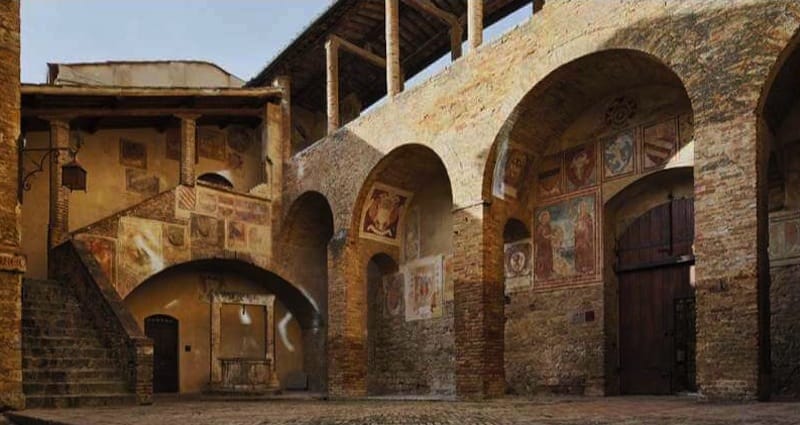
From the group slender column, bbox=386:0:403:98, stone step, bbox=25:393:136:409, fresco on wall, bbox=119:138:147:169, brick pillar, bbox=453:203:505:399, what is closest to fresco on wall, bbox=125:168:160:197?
fresco on wall, bbox=119:138:147:169

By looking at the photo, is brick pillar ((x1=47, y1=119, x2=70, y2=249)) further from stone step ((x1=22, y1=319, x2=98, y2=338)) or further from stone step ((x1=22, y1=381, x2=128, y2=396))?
stone step ((x1=22, y1=381, x2=128, y2=396))

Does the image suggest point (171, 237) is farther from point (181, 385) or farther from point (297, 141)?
point (297, 141)

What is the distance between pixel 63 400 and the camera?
34.9 ft

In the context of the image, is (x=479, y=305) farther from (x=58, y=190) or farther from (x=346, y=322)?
(x=58, y=190)

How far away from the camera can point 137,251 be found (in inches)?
616

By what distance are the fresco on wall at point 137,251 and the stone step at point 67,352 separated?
3347mm

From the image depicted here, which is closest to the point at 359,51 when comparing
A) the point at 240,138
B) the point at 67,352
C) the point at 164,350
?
the point at 240,138

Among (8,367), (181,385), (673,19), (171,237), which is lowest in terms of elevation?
(181,385)

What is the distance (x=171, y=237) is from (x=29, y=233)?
2.87m

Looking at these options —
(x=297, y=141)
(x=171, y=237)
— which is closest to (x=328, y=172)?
(x=171, y=237)

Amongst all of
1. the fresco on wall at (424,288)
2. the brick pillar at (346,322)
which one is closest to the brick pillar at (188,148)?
the brick pillar at (346,322)

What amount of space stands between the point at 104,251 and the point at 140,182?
3.26m

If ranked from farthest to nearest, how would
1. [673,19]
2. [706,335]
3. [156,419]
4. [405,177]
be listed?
[405,177] < [673,19] < [706,335] < [156,419]

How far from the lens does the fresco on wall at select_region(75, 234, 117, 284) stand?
49.3 ft
